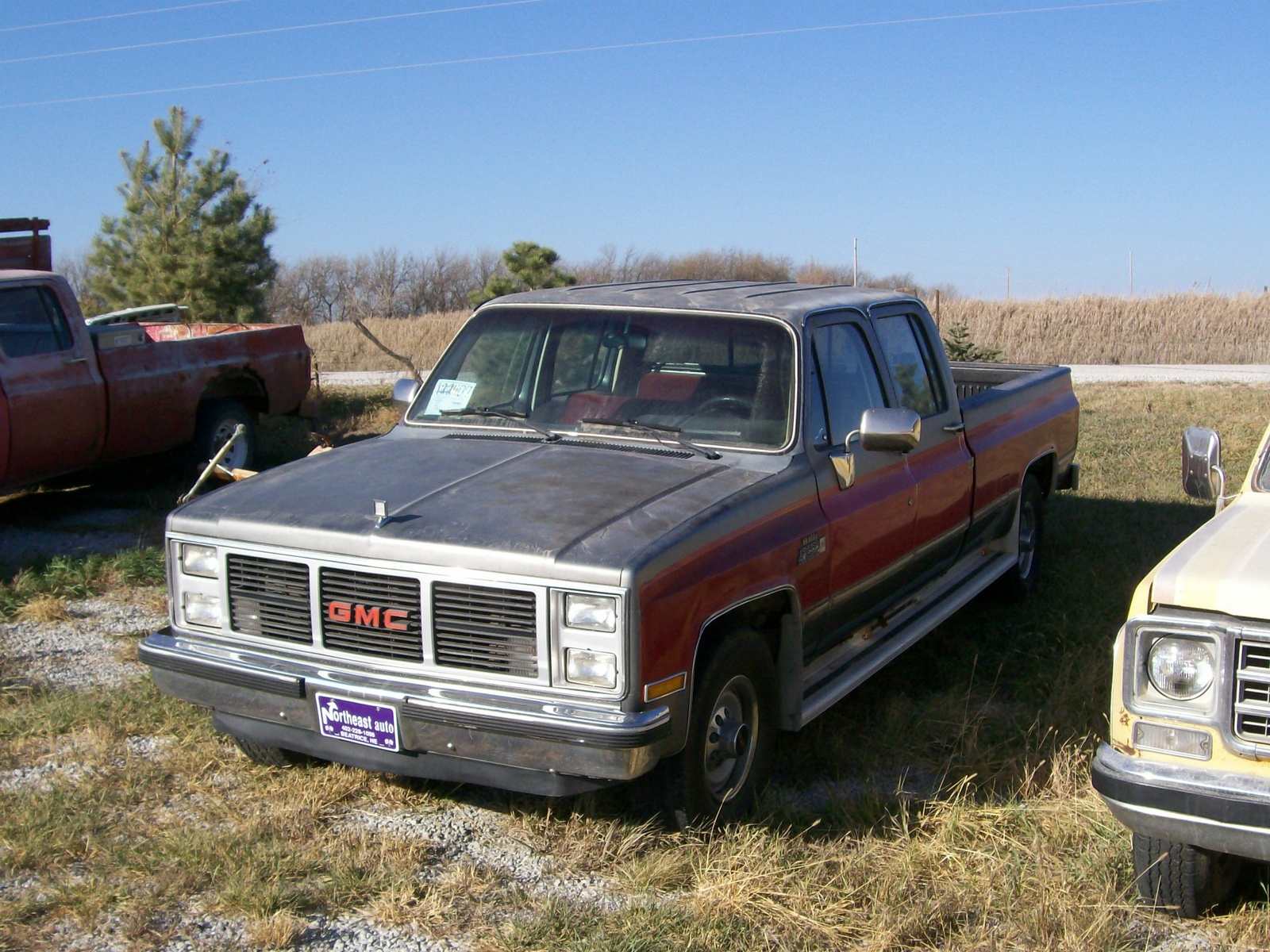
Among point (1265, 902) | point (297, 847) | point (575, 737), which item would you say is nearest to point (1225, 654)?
point (1265, 902)

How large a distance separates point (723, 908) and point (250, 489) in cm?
229

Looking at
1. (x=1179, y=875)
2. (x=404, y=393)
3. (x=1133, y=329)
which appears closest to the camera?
(x=1179, y=875)

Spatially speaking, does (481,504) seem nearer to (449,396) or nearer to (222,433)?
(449,396)

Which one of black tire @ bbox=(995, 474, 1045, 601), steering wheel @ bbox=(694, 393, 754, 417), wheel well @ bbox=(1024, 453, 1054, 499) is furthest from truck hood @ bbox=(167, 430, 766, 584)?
wheel well @ bbox=(1024, 453, 1054, 499)

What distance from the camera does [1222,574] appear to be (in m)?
3.35

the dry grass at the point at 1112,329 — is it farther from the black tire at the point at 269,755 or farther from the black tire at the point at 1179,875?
the black tire at the point at 1179,875

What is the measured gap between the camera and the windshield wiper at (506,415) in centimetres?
498

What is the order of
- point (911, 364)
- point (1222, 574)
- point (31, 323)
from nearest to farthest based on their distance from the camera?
point (1222, 574), point (911, 364), point (31, 323)

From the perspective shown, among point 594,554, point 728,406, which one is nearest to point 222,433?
point 728,406

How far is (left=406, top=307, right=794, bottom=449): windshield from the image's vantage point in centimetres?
488

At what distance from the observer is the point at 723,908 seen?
12.0ft

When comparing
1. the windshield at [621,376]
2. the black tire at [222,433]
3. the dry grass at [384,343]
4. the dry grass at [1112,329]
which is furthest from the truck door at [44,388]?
the dry grass at [1112,329]

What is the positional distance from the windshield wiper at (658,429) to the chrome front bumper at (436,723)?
1.30m

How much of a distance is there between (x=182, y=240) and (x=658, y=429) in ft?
57.3
